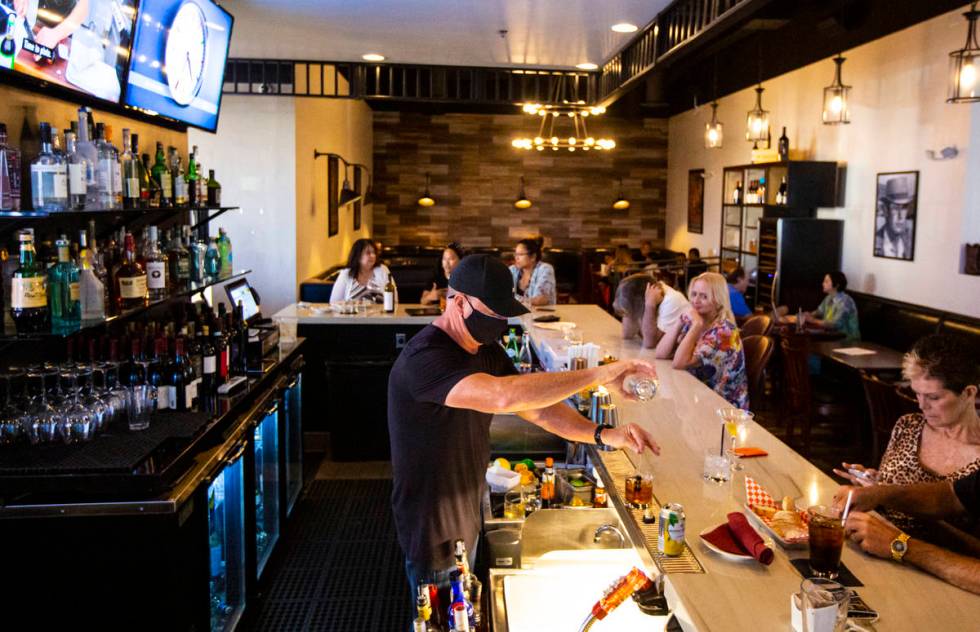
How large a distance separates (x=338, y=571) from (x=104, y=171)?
235 centimetres

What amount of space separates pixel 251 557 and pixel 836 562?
9.08ft

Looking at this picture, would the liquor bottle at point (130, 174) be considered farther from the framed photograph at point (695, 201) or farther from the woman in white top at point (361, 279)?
the framed photograph at point (695, 201)

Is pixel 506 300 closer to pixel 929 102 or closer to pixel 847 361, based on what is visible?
pixel 847 361

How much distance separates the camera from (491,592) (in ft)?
8.05

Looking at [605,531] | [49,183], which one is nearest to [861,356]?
[605,531]

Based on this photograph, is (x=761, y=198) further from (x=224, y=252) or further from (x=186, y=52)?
(x=186, y=52)

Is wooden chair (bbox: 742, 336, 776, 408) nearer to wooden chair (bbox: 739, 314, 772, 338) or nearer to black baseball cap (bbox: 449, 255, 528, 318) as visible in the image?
wooden chair (bbox: 739, 314, 772, 338)

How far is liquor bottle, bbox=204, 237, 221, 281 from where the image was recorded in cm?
455

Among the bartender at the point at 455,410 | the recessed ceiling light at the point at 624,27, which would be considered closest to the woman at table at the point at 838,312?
the recessed ceiling light at the point at 624,27

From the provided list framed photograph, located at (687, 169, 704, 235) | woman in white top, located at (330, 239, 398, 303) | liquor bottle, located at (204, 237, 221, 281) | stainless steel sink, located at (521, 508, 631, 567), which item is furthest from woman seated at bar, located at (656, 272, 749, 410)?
framed photograph, located at (687, 169, 704, 235)

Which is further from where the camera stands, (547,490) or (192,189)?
(192,189)

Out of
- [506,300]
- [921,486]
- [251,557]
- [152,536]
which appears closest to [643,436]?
[506,300]

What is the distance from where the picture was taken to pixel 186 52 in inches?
162

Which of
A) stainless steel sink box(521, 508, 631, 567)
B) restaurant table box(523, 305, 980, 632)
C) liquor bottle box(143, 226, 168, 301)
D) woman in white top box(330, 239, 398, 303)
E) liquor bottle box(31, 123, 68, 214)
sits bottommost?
stainless steel sink box(521, 508, 631, 567)
